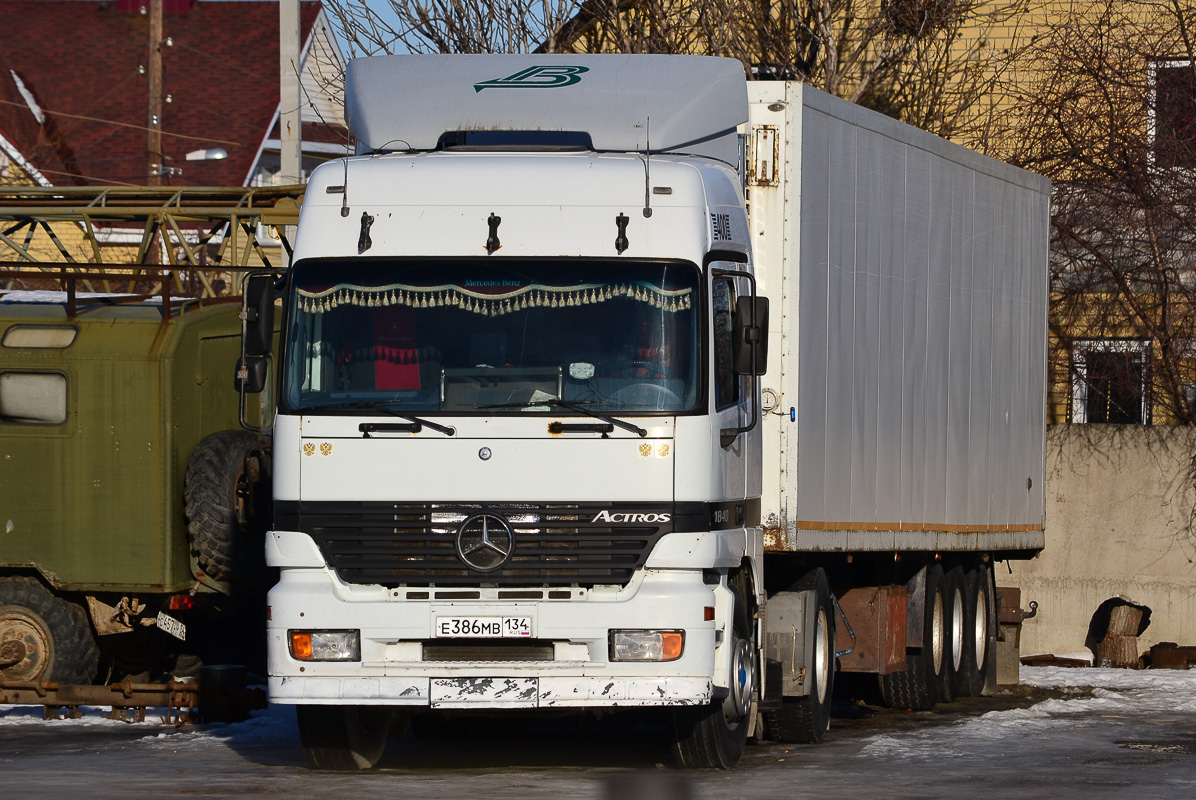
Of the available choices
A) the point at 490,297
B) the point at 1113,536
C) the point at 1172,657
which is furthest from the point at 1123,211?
the point at 490,297

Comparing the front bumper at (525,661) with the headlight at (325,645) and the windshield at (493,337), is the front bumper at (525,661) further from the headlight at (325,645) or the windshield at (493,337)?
the windshield at (493,337)

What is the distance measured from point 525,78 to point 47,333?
4241 mm

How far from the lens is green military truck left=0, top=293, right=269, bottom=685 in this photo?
13.2m

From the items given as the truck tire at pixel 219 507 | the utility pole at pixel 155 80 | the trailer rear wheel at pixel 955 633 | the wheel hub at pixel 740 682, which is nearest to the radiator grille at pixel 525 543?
the wheel hub at pixel 740 682

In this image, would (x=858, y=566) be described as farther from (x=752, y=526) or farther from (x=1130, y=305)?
(x=1130, y=305)

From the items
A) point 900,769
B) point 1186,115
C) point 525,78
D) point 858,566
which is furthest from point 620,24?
point 900,769

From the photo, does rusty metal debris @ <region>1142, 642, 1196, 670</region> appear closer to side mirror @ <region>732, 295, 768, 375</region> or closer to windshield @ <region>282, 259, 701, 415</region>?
side mirror @ <region>732, 295, 768, 375</region>

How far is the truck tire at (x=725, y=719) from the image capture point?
10766 mm

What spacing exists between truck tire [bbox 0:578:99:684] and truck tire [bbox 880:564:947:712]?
604cm

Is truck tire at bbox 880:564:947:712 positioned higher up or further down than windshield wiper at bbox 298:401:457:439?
further down

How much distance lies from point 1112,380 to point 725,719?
1243cm

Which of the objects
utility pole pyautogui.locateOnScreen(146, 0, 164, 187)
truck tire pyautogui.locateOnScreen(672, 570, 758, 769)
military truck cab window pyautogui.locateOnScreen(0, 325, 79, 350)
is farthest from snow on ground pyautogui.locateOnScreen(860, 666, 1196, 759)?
utility pole pyautogui.locateOnScreen(146, 0, 164, 187)

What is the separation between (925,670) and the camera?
51.0 ft

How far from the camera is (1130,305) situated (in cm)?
2197
